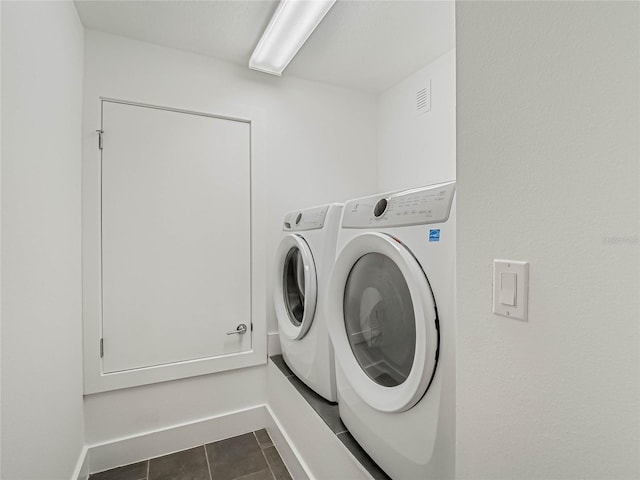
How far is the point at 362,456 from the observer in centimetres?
109

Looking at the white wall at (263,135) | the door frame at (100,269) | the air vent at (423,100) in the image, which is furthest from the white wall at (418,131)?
the door frame at (100,269)

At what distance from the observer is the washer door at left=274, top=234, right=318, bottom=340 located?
150 centimetres

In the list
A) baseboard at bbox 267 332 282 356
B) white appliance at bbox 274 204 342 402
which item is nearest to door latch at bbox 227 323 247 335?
baseboard at bbox 267 332 282 356

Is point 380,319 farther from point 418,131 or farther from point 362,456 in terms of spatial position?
point 418,131

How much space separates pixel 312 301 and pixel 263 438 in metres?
1.04

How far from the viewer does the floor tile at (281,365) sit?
1735mm

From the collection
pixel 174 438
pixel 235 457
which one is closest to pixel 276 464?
pixel 235 457

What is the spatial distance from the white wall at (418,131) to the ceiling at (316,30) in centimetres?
12

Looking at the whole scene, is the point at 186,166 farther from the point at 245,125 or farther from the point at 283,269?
the point at 283,269

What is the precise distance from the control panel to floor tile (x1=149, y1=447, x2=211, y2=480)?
53.1 inches

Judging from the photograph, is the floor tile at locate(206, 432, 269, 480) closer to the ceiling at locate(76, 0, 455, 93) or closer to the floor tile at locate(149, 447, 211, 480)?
the floor tile at locate(149, 447, 211, 480)

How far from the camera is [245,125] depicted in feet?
6.49

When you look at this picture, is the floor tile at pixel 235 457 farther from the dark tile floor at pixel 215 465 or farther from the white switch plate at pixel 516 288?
the white switch plate at pixel 516 288

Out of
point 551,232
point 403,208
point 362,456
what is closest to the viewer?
point 551,232
